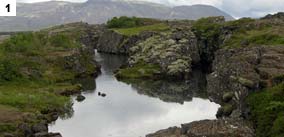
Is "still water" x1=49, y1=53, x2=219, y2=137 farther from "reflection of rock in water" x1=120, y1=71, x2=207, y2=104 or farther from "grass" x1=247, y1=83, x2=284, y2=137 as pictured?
"grass" x1=247, y1=83, x2=284, y2=137

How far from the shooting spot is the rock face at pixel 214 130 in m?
64.4

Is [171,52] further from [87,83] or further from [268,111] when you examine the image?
[268,111]

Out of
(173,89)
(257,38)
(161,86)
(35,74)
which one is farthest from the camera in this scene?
(257,38)

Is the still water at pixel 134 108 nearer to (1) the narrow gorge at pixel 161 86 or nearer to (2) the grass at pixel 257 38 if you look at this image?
(1) the narrow gorge at pixel 161 86

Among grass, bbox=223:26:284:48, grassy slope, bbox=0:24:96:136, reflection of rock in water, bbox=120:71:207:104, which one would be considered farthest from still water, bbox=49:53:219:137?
grass, bbox=223:26:284:48

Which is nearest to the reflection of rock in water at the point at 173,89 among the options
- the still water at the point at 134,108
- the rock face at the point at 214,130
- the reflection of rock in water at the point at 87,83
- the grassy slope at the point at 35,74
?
the still water at the point at 134,108

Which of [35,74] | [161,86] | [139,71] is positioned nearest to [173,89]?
[161,86]

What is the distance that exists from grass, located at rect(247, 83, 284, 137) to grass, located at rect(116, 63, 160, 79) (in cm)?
6571

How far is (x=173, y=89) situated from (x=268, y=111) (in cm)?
5540

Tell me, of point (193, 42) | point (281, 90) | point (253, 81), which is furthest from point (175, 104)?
point (193, 42)

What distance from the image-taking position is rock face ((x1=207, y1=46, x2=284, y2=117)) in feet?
259

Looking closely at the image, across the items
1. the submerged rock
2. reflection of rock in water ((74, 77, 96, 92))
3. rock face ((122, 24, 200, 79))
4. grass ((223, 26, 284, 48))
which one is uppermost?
grass ((223, 26, 284, 48))

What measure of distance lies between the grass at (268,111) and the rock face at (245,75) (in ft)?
7.88

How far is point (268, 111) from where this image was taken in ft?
226
